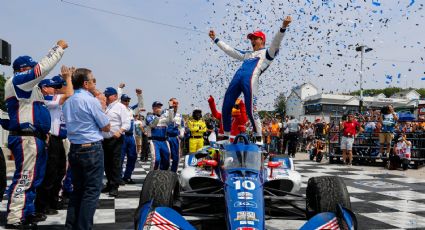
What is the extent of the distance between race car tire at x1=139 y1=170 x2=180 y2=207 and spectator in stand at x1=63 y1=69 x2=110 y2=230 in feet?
1.38

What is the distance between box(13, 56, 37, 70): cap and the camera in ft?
13.8

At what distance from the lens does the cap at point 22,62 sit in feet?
13.8

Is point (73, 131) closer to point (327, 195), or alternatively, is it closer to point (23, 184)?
point (23, 184)

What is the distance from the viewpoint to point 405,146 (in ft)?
34.5

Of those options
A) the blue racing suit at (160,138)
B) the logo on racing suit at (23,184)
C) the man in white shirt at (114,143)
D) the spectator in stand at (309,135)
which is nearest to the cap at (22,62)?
the logo on racing suit at (23,184)

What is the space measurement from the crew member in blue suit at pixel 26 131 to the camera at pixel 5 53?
326 centimetres

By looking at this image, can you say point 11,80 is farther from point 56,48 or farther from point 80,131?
point 80,131

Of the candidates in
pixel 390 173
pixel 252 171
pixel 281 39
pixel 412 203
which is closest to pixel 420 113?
pixel 390 173

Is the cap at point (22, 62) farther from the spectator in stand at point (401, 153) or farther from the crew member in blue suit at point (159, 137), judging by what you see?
the spectator in stand at point (401, 153)

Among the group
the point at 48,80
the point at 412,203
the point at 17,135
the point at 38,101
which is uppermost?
Result: the point at 48,80

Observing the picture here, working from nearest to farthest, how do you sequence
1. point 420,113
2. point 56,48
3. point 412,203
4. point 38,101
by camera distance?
point 56,48 → point 38,101 → point 412,203 → point 420,113

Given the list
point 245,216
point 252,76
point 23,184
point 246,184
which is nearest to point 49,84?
point 23,184

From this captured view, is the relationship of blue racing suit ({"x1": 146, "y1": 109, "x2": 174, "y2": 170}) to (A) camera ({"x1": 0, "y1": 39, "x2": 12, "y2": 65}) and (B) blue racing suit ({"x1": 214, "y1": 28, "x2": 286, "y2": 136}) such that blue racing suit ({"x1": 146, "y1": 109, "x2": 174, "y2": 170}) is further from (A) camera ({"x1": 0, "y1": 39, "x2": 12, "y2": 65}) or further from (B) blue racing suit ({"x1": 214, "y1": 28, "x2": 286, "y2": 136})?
(A) camera ({"x1": 0, "y1": 39, "x2": 12, "y2": 65})

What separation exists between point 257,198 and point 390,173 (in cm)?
800
